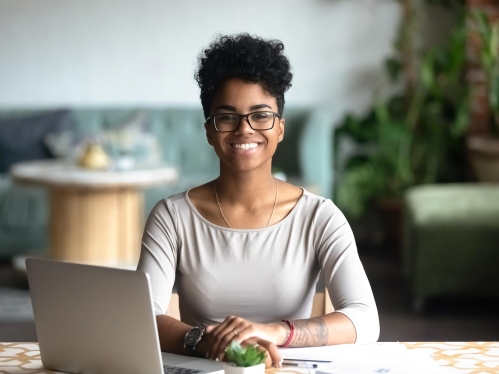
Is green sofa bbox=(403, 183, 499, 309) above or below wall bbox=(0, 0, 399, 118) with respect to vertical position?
below

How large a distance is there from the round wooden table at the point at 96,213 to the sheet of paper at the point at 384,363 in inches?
116

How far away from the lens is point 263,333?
56.9 inches

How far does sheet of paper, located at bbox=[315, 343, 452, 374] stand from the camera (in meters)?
1.27

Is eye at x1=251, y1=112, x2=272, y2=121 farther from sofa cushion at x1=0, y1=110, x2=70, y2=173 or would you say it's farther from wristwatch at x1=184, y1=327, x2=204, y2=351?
sofa cushion at x1=0, y1=110, x2=70, y2=173

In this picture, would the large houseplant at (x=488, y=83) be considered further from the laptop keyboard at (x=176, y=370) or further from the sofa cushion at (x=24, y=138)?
the laptop keyboard at (x=176, y=370)

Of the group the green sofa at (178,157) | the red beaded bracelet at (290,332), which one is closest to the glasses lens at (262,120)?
the red beaded bracelet at (290,332)

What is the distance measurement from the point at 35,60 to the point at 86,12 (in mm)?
486

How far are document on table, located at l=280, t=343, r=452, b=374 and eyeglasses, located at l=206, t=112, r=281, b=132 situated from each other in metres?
0.46

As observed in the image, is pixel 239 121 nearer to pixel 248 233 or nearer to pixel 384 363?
pixel 248 233

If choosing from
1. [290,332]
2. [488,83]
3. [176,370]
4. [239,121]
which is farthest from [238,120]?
[488,83]

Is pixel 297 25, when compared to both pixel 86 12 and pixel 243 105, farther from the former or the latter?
pixel 243 105

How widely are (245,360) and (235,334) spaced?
156 mm

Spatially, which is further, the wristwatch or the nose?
the nose

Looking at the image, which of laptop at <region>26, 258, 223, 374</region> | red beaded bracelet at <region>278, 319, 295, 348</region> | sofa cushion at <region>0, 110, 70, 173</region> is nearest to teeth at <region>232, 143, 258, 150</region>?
red beaded bracelet at <region>278, 319, 295, 348</region>
